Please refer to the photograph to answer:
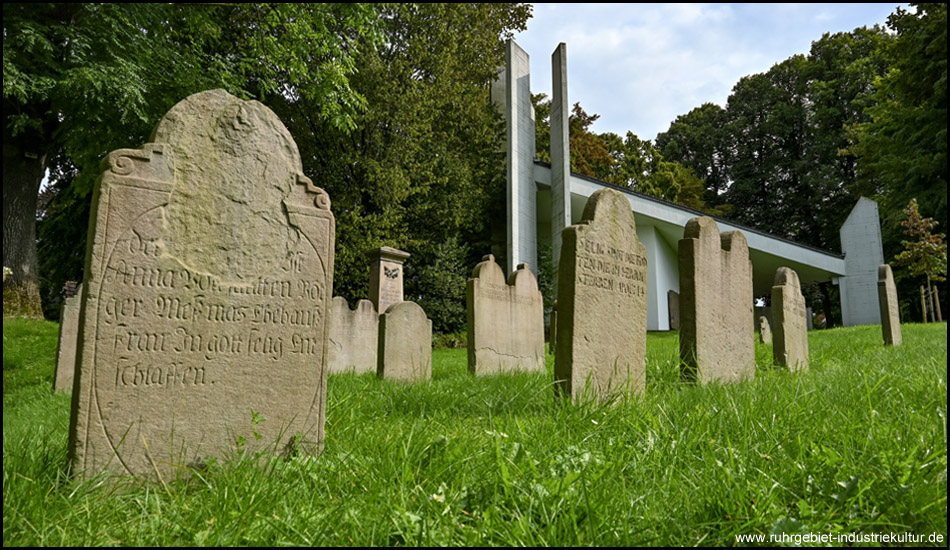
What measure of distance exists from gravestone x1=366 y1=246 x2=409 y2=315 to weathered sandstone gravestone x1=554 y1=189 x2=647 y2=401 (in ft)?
22.3

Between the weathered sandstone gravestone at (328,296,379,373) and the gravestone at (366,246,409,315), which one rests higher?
the gravestone at (366,246,409,315)

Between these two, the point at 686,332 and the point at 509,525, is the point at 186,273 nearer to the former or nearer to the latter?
the point at 509,525

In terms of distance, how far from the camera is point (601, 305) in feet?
13.9

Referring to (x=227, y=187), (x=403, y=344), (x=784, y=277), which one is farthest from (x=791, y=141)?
(x=227, y=187)

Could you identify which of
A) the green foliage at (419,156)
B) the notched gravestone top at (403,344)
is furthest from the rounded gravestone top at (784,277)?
the green foliage at (419,156)

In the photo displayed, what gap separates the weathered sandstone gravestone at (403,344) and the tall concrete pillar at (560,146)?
10.7 meters

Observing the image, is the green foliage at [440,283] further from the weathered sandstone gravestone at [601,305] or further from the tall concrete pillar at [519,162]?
the weathered sandstone gravestone at [601,305]

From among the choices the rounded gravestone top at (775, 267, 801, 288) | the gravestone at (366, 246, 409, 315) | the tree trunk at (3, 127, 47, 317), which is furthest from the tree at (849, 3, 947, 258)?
the tree trunk at (3, 127, 47, 317)

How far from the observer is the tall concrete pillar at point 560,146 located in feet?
55.6

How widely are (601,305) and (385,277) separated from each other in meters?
7.28

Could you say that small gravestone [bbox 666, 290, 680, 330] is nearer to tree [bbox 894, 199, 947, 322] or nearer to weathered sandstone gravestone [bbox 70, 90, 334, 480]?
tree [bbox 894, 199, 947, 322]

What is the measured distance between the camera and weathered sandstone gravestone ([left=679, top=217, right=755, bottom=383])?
5035 millimetres

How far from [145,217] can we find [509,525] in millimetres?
2198

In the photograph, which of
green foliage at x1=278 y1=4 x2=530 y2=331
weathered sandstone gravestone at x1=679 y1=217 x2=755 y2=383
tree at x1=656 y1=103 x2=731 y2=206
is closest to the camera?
weathered sandstone gravestone at x1=679 y1=217 x2=755 y2=383
